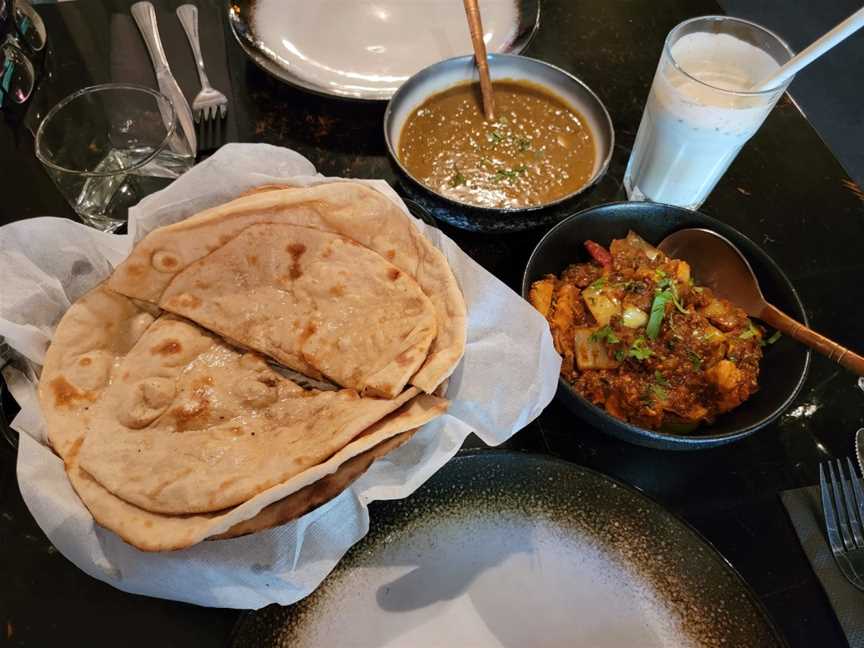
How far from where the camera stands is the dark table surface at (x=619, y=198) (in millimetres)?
1345

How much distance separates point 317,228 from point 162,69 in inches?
38.6

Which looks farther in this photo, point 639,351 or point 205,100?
point 205,100

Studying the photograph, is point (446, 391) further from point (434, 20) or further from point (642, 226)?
point (434, 20)

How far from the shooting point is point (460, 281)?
1.55m

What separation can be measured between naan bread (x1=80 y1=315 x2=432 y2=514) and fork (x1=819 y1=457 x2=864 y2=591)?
98 cm

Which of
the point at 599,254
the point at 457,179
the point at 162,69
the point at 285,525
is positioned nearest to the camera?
the point at 285,525

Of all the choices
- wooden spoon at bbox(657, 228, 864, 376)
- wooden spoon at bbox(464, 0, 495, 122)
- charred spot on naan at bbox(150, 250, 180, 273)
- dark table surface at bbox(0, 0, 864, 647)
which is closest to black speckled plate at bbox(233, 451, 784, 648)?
dark table surface at bbox(0, 0, 864, 647)

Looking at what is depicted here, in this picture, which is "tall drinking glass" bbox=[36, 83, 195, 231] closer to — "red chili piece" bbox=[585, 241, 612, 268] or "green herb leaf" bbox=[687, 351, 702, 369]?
"red chili piece" bbox=[585, 241, 612, 268]

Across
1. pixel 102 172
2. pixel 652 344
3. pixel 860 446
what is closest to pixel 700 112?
pixel 652 344

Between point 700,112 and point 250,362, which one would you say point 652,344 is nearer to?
point 700,112

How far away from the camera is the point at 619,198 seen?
2.10m

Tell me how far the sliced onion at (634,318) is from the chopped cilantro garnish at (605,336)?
44mm

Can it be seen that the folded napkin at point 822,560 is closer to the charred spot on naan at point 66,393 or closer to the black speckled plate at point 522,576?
the black speckled plate at point 522,576

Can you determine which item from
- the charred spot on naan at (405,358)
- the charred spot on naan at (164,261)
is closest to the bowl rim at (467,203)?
the charred spot on naan at (405,358)
